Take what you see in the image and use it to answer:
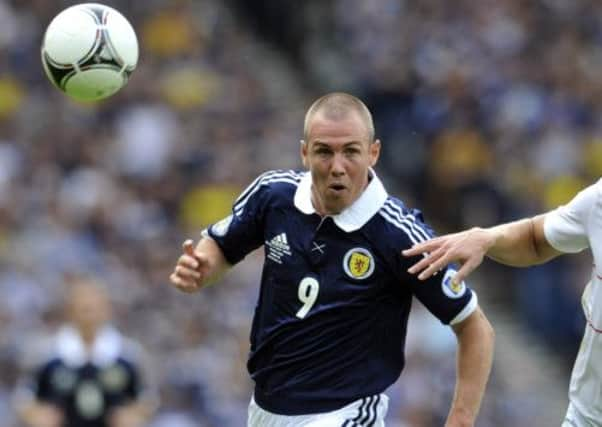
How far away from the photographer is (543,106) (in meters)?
16.8

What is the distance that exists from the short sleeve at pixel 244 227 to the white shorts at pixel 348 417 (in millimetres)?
814

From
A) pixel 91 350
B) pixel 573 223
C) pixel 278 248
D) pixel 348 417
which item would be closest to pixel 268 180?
pixel 278 248

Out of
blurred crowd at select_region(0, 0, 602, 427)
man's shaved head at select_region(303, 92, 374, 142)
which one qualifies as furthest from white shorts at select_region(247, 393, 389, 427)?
blurred crowd at select_region(0, 0, 602, 427)

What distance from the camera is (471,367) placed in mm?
6750

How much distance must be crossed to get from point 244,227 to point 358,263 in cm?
67

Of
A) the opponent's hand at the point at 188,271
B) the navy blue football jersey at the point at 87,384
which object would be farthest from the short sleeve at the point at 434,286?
the navy blue football jersey at the point at 87,384

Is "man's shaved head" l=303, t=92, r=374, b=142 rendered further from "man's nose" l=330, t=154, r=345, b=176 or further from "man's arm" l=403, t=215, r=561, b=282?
"man's arm" l=403, t=215, r=561, b=282

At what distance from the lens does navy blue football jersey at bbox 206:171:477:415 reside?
678 cm

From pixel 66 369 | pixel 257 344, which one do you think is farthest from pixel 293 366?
pixel 66 369

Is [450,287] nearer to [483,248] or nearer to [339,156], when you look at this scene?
[483,248]

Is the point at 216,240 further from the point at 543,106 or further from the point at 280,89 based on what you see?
the point at 280,89

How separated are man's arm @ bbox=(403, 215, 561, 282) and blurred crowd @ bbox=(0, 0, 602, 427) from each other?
6.77 metres

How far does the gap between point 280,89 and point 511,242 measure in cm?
1264

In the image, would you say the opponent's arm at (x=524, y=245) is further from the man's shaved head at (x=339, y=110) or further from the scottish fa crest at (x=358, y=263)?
the man's shaved head at (x=339, y=110)
